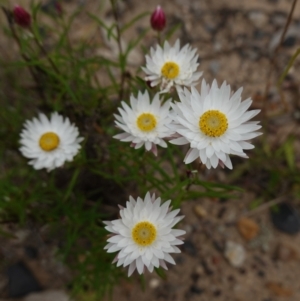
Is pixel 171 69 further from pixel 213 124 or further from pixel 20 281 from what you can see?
pixel 20 281

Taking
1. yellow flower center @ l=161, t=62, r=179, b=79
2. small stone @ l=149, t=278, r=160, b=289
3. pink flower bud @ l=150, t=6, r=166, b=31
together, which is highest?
pink flower bud @ l=150, t=6, r=166, b=31

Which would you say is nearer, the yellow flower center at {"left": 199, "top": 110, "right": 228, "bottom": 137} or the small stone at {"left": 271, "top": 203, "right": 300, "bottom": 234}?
the yellow flower center at {"left": 199, "top": 110, "right": 228, "bottom": 137}

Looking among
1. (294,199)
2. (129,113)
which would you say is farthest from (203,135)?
(294,199)

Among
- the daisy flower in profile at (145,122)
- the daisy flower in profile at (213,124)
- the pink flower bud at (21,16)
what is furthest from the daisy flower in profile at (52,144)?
the daisy flower in profile at (213,124)

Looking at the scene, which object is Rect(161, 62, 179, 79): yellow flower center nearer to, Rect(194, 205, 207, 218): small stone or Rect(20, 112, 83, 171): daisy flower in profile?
Rect(20, 112, 83, 171): daisy flower in profile

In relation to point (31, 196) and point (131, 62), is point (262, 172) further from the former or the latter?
point (31, 196)

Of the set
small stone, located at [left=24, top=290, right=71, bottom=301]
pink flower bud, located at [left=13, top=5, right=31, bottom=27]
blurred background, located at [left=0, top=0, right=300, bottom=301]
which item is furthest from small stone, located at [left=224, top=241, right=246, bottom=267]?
pink flower bud, located at [left=13, top=5, right=31, bottom=27]

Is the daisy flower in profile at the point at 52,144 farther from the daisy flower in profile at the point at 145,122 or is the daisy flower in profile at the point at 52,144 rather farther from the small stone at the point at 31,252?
the small stone at the point at 31,252
